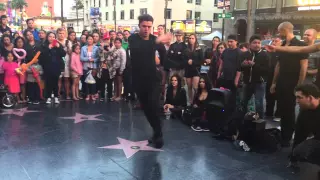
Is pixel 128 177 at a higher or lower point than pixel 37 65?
lower

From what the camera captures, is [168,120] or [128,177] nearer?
[128,177]

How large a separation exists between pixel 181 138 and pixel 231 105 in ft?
3.89

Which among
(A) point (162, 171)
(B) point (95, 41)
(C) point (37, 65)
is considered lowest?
(A) point (162, 171)

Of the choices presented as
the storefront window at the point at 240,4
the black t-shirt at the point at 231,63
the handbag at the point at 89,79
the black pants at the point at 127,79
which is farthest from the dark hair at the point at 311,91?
the storefront window at the point at 240,4

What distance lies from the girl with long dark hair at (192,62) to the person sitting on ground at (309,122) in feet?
12.5

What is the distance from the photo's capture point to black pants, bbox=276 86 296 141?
5.08 metres

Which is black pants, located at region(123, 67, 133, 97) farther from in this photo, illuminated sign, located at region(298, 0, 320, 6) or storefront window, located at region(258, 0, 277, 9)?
storefront window, located at region(258, 0, 277, 9)

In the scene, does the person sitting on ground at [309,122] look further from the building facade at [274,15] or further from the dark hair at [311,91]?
the building facade at [274,15]

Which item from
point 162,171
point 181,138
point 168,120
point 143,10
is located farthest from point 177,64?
point 143,10

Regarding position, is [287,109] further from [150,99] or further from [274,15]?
[274,15]

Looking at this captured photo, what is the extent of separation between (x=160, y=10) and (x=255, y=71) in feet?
149

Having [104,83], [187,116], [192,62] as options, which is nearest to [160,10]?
[104,83]

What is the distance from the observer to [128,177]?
3881 millimetres

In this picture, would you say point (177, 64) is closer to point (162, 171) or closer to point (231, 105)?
point (231, 105)
